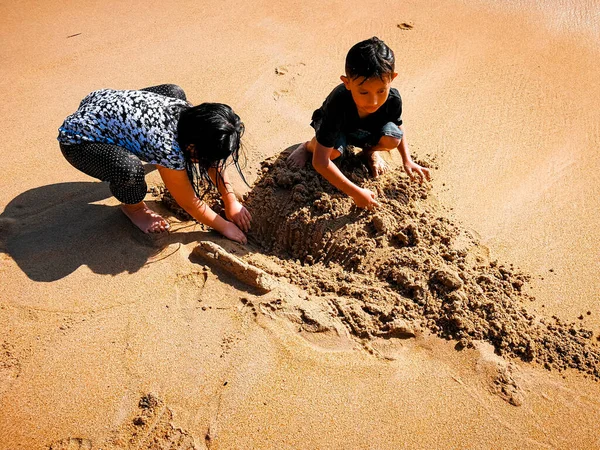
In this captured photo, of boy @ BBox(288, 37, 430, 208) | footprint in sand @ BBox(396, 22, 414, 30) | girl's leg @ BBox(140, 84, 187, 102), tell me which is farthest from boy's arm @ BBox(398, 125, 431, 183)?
footprint in sand @ BBox(396, 22, 414, 30)

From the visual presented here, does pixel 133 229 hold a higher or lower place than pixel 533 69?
lower

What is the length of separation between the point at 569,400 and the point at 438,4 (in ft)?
12.0

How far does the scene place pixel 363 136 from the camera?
2.53 meters

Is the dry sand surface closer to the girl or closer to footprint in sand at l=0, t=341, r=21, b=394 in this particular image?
footprint in sand at l=0, t=341, r=21, b=394

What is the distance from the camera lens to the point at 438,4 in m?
4.32

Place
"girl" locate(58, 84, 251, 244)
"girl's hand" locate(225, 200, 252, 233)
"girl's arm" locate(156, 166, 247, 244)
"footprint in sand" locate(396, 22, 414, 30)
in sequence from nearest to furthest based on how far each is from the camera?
"girl" locate(58, 84, 251, 244)
"girl's arm" locate(156, 166, 247, 244)
"girl's hand" locate(225, 200, 252, 233)
"footprint in sand" locate(396, 22, 414, 30)

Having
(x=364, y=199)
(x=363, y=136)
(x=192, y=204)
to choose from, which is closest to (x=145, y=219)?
(x=192, y=204)

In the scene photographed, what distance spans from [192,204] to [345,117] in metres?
0.86

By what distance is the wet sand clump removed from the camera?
1982 millimetres

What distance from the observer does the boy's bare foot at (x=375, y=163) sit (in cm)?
255

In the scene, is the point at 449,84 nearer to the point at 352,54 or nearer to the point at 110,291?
the point at 352,54

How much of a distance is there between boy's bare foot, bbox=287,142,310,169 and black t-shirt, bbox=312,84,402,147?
153 mm

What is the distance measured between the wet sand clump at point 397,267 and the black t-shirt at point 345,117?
0.23 meters

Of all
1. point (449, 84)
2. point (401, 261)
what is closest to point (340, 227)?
point (401, 261)
